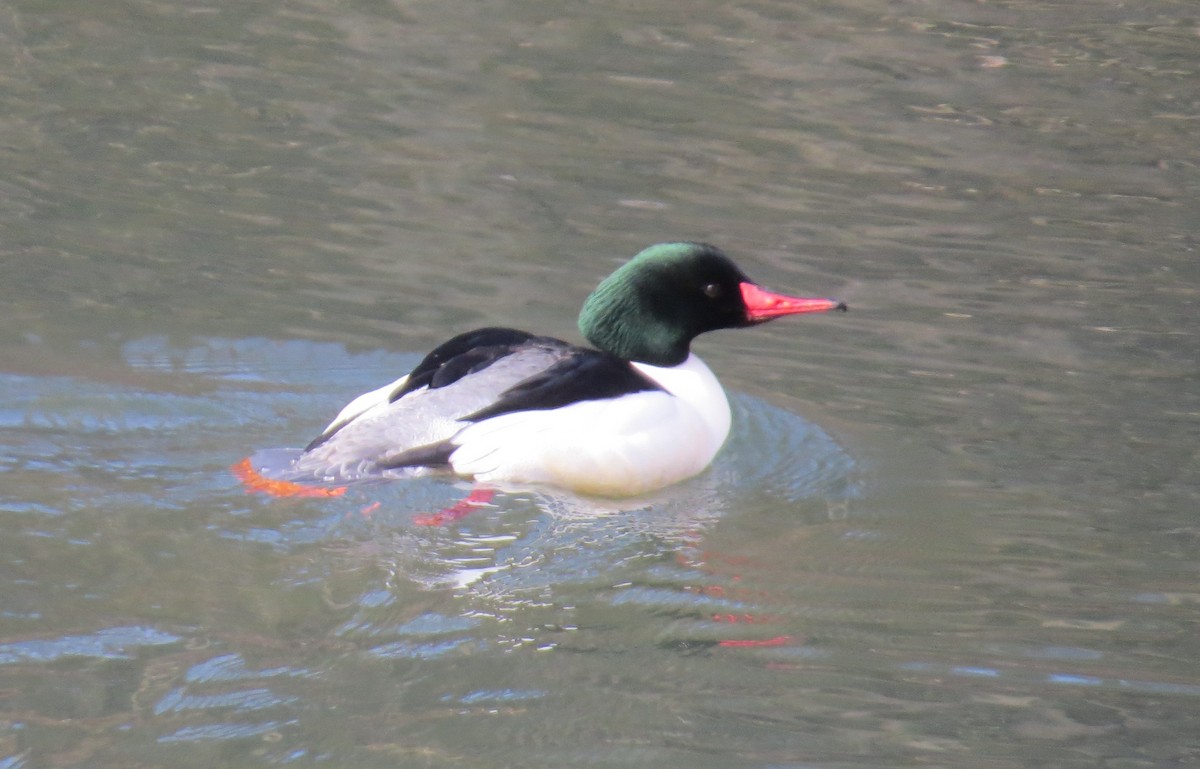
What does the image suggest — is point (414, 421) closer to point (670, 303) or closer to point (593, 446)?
point (593, 446)

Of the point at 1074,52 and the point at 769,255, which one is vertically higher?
the point at 1074,52

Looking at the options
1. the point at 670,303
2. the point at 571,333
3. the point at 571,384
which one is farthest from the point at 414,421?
the point at 571,333

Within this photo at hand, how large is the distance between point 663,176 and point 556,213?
88 centimetres

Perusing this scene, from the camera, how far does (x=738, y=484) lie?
5.74 m

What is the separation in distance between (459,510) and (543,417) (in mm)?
520

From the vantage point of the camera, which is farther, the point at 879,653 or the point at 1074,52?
the point at 1074,52

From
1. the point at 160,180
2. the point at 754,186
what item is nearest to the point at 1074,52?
the point at 754,186

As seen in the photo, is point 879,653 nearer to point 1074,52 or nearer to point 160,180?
point 160,180

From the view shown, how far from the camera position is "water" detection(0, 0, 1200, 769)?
155 inches

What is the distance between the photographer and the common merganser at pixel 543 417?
5.26 metres

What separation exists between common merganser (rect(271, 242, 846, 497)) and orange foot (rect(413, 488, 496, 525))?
0.08 meters

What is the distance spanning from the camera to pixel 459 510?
5.05m

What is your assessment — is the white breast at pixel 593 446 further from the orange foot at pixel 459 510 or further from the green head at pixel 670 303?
the green head at pixel 670 303

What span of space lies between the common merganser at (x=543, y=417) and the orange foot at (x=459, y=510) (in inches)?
3.3
